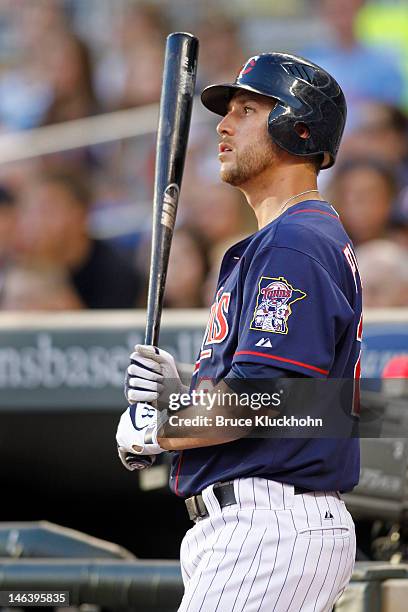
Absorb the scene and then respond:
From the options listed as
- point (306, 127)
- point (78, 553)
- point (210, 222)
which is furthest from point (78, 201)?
point (306, 127)

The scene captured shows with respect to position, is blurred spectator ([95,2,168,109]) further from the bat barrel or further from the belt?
the belt

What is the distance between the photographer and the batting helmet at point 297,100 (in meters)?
2.07

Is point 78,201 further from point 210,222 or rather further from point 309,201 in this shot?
point 309,201

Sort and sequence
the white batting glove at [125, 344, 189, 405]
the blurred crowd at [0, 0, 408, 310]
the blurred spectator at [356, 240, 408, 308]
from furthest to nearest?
1. the blurred crowd at [0, 0, 408, 310]
2. the blurred spectator at [356, 240, 408, 308]
3. the white batting glove at [125, 344, 189, 405]

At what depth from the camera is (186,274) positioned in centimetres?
555

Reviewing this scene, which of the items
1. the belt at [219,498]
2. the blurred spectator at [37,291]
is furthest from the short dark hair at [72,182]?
the belt at [219,498]

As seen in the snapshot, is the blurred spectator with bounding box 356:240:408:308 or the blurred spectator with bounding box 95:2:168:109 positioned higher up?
the blurred spectator with bounding box 95:2:168:109

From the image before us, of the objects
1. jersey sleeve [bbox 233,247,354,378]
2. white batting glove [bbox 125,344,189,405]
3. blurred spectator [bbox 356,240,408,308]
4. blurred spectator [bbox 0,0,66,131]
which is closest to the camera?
jersey sleeve [bbox 233,247,354,378]

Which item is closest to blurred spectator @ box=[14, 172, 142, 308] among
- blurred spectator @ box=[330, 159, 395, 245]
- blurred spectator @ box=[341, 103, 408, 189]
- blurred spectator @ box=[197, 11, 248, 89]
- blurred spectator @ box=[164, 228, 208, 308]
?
blurred spectator @ box=[164, 228, 208, 308]

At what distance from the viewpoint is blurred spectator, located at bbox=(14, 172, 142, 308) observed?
5.71m

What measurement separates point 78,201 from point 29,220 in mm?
292

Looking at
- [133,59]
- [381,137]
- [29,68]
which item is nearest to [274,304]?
[381,137]

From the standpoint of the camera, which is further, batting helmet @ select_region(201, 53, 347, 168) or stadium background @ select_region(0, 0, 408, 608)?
stadium background @ select_region(0, 0, 408, 608)

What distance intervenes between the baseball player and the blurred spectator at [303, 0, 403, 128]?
3.58m
